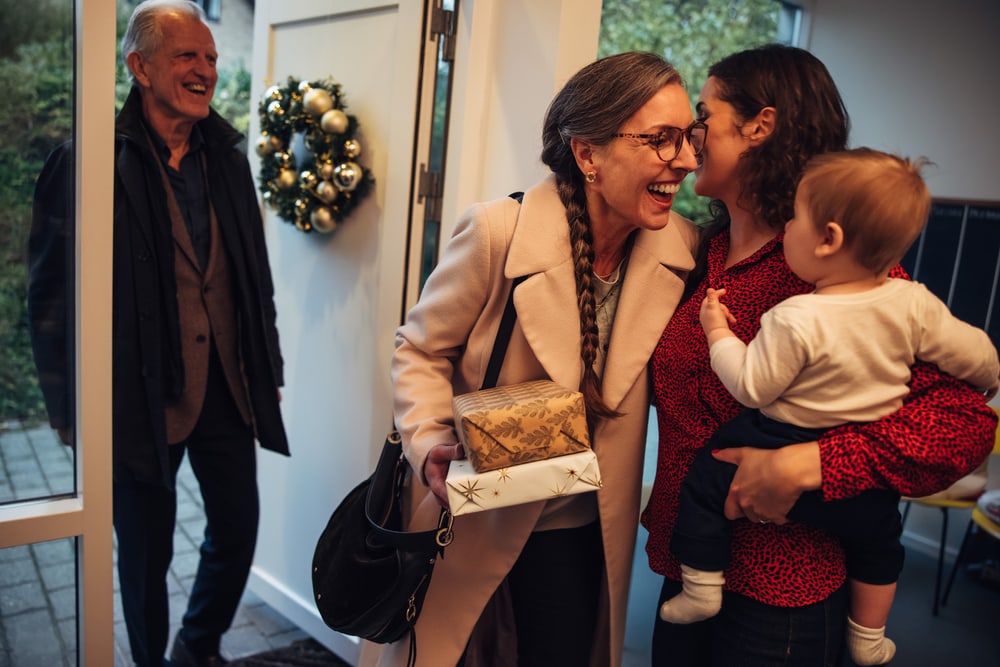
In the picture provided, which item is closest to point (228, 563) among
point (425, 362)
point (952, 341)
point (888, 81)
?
point (425, 362)

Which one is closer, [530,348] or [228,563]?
[530,348]

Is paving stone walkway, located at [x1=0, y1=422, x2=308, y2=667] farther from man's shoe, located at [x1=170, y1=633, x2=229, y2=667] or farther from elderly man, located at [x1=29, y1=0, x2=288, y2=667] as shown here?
man's shoe, located at [x1=170, y1=633, x2=229, y2=667]

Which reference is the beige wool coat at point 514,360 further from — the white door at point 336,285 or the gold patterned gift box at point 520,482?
the white door at point 336,285

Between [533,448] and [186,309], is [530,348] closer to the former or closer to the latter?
[533,448]

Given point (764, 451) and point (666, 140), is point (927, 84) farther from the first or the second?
point (764, 451)

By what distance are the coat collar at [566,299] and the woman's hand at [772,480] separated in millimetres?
294

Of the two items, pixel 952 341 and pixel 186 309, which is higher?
pixel 952 341

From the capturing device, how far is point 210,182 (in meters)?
2.17

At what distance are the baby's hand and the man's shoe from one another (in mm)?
1980

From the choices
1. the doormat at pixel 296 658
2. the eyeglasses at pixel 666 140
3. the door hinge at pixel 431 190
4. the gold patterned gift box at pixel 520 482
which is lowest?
the doormat at pixel 296 658

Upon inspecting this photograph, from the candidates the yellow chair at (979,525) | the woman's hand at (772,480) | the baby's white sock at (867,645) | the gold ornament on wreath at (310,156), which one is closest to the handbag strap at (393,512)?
the woman's hand at (772,480)

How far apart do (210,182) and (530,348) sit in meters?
1.20

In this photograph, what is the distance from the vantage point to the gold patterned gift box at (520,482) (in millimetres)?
1240

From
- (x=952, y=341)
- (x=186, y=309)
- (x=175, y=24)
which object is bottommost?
(x=186, y=309)
